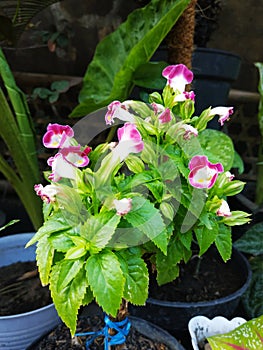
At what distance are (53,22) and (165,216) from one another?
1205 millimetres

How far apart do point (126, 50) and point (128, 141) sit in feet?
2.38

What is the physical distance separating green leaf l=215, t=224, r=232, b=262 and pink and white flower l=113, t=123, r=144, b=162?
206 millimetres

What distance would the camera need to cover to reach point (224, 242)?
0.57 m

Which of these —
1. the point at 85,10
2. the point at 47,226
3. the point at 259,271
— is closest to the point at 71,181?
the point at 47,226

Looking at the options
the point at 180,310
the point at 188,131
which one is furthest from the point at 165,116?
the point at 180,310

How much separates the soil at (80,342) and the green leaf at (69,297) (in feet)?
0.85

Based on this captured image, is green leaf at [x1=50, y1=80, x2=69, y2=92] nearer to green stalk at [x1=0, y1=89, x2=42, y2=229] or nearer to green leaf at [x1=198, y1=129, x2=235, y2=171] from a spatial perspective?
green stalk at [x1=0, y1=89, x2=42, y2=229]

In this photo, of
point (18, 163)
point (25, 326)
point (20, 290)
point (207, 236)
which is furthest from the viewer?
point (18, 163)

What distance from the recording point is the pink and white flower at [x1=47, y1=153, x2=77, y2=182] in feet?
1.54

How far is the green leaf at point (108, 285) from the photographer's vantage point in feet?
1.40

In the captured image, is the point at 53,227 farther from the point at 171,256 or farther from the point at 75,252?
the point at 171,256

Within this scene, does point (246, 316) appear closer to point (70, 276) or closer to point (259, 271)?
point (259, 271)

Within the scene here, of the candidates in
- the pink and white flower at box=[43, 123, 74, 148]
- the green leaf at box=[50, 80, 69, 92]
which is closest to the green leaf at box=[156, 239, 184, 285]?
the pink and white flower at box=[43, 123, 74, 148]

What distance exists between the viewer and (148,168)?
1.84ft
